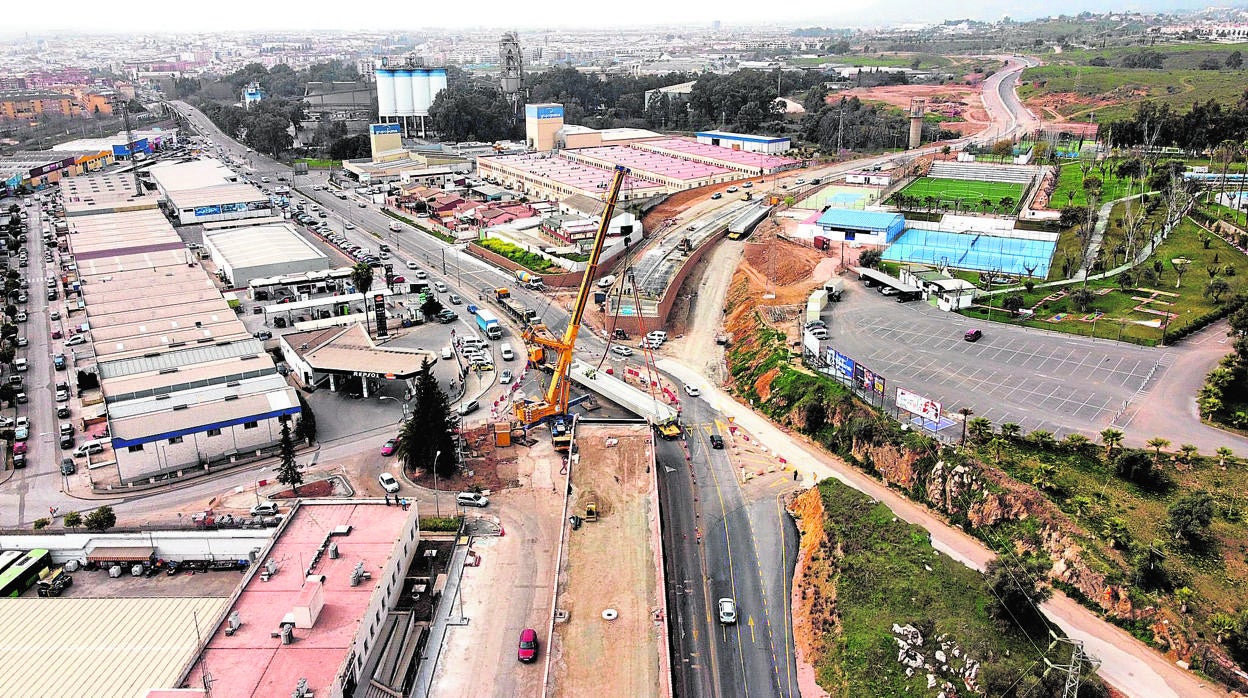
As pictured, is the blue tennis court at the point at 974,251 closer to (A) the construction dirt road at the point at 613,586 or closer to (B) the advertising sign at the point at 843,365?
(B) the advertising sign at the point at 843,365

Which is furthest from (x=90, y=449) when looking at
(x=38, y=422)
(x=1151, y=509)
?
(x=1151, y=509)

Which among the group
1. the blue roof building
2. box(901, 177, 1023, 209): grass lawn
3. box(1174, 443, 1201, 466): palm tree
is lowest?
box(1174, 443, 1201, 466): palm tree

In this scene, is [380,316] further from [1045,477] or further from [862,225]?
[1045,477]

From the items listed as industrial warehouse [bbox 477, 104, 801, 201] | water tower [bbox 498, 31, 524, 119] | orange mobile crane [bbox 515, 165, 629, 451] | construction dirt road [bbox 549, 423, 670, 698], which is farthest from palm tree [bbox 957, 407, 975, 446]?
water tower [bbox 498, 31, 524, 119]

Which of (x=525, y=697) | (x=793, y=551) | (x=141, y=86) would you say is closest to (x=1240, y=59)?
(x=793, y=551)

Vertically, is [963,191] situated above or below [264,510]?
above

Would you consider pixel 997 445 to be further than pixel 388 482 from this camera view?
No

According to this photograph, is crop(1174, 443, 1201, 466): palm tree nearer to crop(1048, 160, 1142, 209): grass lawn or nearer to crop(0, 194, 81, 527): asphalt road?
crop(1048, 160, 1142, 209): grass lawn

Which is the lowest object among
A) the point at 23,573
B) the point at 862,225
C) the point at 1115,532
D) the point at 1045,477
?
the point at 23,573
